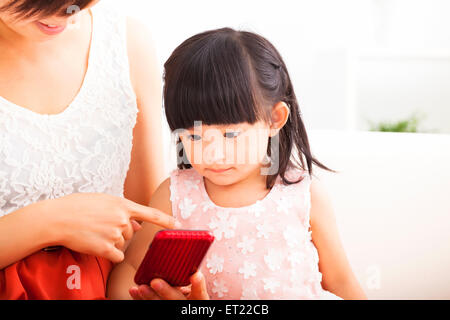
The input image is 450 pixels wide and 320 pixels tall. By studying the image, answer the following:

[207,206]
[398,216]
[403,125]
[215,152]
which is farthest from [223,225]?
[403,125]

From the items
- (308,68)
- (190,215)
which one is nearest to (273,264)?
(190,215)

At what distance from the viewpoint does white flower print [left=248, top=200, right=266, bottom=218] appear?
0.96m

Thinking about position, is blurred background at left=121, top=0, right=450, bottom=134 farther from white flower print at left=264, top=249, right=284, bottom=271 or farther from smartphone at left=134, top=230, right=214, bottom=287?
smartphone at left=134, top=230, right=214, bottom=287

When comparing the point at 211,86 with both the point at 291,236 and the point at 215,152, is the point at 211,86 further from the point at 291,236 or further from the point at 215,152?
the point at 291,236

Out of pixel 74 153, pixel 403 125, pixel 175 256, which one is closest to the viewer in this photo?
pixel 175 256

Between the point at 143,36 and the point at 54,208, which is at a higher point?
the point at 143,36

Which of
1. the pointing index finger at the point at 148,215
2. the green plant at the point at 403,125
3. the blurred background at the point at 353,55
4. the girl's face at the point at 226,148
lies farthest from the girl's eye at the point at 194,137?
the green plant at the point at 403,125

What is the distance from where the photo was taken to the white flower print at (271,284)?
3.02ft

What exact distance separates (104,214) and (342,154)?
0.56 m

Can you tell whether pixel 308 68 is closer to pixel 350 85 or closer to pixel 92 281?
pixel 350 85

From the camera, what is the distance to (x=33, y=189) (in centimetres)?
93

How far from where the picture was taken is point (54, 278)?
842 millimetres

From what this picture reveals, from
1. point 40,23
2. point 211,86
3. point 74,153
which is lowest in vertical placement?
point 74,153

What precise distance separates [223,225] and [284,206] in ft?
0.37
